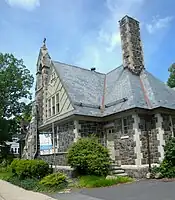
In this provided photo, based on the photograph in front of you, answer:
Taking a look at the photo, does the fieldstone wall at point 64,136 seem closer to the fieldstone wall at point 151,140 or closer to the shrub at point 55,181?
the shrub at point 55,181

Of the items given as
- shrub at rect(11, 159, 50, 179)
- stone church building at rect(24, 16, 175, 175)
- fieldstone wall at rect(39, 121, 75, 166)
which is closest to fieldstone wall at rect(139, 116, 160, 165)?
stone church building at rect(24, 16, 175, 175)

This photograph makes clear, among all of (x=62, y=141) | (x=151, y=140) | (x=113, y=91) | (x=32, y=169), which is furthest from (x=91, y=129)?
(x=32, y=169)

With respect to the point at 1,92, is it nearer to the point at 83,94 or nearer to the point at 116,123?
the point at 83,94

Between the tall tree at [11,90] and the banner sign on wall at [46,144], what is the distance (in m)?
11.4

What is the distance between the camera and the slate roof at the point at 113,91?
1455cm

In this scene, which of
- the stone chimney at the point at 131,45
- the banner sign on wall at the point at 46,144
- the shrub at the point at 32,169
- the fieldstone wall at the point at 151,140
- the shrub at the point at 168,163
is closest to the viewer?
the shrub at the point at 168,163

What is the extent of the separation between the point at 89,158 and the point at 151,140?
380cm

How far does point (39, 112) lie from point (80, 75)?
5.62 metres

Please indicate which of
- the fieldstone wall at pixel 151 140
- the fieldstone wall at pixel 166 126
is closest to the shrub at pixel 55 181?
the fieldstone wall at pixel 151 140

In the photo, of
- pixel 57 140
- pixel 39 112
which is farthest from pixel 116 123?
pixel 39 112

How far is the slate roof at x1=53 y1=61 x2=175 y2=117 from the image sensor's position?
14547 millimetres

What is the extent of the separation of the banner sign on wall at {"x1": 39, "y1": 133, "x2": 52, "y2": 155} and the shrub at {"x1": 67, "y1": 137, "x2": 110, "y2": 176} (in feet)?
17.3

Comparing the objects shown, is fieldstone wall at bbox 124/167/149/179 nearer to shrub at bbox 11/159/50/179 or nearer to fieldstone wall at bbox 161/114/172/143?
fieldstone wall at bbox 161/114/172/143

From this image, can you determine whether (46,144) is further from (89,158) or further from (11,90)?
(11,90)
